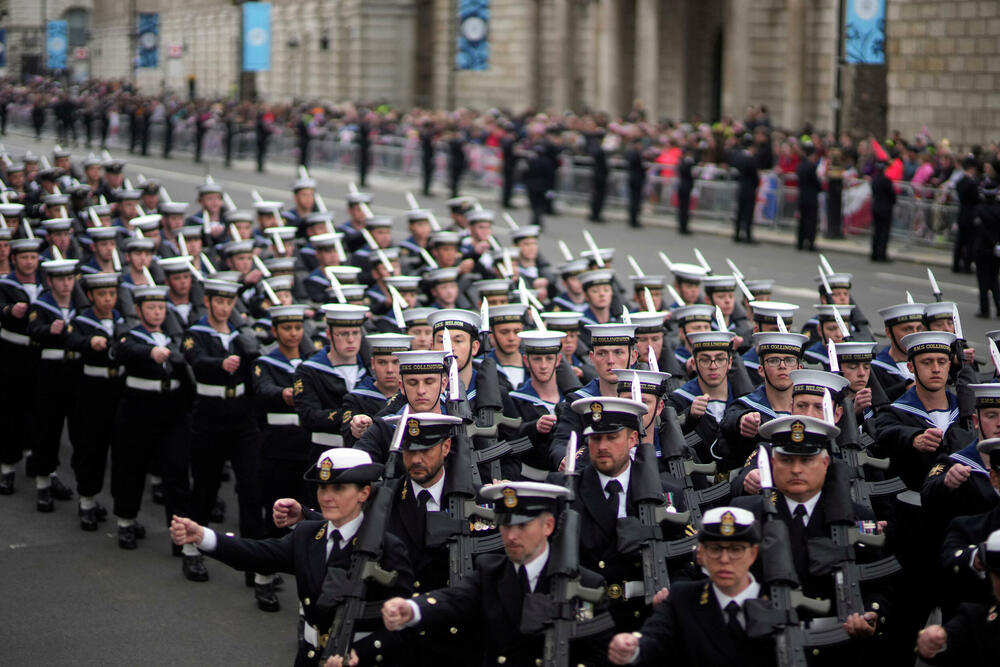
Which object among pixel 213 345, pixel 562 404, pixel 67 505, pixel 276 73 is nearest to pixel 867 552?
pixel 562 404

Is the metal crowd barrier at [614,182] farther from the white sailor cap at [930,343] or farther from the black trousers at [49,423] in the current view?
the black trousers at [49,423]

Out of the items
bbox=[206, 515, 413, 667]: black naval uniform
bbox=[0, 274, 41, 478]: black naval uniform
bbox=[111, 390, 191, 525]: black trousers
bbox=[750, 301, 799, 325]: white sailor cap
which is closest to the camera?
bbox=[206, 515, 413, 667]: black naval uniform

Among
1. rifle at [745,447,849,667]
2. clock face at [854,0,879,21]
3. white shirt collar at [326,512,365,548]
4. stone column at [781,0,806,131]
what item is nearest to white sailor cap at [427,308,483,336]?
white shirt collar at [326,512,365,548]

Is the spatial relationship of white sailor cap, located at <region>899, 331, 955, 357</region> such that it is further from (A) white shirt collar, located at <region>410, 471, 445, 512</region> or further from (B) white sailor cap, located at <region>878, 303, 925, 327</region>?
(A) white shirt collar, located at <region>410, 471, 445, 512</region>

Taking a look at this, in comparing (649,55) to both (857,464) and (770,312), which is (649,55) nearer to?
(770,312)

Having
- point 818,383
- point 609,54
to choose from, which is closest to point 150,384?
point 818,383

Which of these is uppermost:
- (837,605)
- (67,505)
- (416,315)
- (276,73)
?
(276,73)

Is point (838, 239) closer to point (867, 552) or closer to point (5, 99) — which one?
point (867, 552)

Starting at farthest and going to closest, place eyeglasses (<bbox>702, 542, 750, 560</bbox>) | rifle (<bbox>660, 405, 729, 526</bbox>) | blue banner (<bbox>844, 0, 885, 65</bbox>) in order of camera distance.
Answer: blue banner (<bbox>844, 0, 885, 65</bbox>)
rifle (<bbox>660, 405, 729, 526</bbox>)
eyeglasses (<bbox>702, 542, 750, 560</bbox>)

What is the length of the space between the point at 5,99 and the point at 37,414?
1758 inches

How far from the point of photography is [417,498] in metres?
6.82

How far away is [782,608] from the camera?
5.44m

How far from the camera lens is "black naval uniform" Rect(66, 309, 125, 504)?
36.3 ft

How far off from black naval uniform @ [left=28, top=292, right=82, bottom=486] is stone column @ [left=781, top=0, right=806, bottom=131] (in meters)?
24.5
